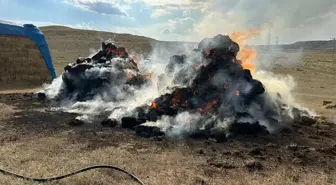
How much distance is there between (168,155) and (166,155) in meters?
0.06

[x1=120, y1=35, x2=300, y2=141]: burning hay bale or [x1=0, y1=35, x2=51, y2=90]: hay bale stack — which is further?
[x1=0, y1=35, x2=51, y2=90]: hay bale stack

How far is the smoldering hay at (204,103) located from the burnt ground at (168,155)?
625 mm

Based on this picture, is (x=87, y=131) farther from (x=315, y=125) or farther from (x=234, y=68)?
(x=315, y=125)

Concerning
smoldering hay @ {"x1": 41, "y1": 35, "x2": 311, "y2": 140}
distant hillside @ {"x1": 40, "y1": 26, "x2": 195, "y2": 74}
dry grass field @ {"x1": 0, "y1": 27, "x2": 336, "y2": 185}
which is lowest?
dry grass field @ {"x1": 0, "y1": 27, "x2": 336, "y2": 185}

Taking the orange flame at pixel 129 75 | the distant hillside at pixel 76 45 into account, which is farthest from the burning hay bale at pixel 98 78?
the distant hillside at pixel 76 45

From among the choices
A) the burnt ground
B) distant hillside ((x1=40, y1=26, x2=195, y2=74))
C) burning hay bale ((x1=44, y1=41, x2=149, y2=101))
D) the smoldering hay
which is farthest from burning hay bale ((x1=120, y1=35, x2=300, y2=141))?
distant hillside ((x1=40, y1=26, x2=195, y2=74))

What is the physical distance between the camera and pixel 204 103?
13.8 meters

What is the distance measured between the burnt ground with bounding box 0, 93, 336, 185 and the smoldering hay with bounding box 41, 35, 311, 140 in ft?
2.05

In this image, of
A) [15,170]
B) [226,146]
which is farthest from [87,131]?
[226,146]

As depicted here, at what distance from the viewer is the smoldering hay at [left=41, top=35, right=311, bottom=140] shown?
495 inches

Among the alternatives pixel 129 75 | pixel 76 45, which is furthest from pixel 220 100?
pixel 76 45

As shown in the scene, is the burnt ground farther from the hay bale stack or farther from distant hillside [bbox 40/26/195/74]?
distant hillside [bbox 40/26/195/74]

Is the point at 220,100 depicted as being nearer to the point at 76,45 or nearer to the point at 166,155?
the point at 166,155

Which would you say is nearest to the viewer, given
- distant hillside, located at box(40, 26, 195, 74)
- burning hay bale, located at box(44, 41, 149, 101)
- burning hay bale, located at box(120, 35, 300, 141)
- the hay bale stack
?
burning hay bale, located at box(120, 35, 300, 141)
